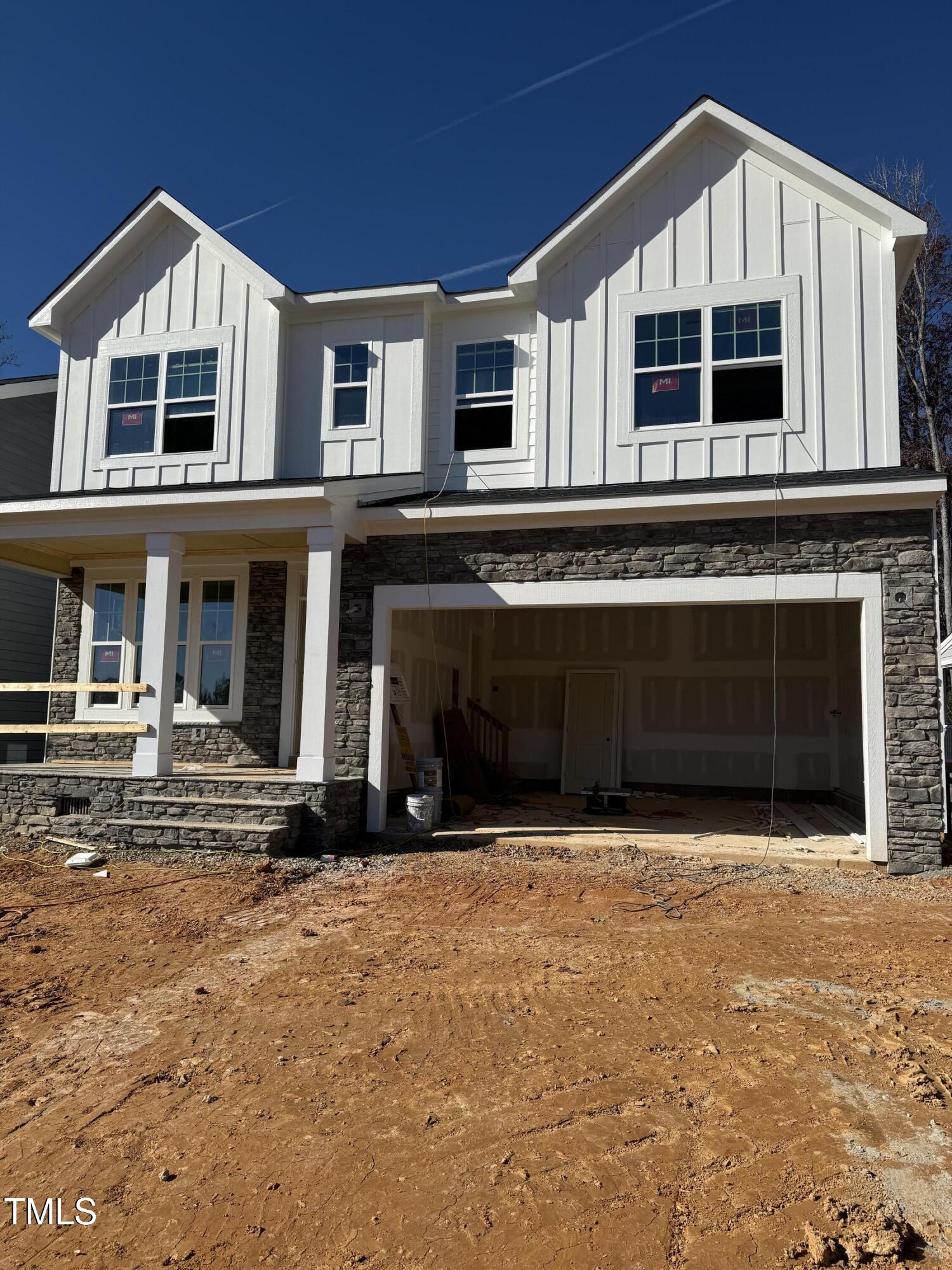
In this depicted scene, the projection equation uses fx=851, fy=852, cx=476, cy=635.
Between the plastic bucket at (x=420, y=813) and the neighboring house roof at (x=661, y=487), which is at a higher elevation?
the neighboring house roof at (x=661, y=487)

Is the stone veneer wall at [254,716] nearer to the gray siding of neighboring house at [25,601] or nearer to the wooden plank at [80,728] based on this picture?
the wooden plank at [80,728]

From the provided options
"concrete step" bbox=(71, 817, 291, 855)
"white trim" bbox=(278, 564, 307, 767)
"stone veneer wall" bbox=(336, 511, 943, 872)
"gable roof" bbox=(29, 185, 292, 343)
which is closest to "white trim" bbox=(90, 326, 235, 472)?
"gable roof" bbox=(29, 185, 292, 343)

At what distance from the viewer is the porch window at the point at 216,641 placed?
42.3ft

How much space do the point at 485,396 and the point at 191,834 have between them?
7.03m

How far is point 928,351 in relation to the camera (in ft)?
74.0

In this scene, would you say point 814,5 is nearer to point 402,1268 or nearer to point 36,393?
point 36,393

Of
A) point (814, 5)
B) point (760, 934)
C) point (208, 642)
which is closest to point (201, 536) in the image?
point (208, 642)

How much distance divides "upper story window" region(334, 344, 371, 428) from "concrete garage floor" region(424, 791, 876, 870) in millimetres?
5846

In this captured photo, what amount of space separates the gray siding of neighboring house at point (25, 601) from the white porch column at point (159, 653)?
16.5 feet

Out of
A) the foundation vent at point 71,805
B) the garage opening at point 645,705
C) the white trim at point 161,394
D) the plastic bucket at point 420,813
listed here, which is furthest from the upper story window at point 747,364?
the foundation vent at point 71,805

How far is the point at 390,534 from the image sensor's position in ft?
36.4

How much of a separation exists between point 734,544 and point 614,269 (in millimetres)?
4289

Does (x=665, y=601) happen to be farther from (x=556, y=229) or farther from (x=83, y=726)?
(x=83, y=726)

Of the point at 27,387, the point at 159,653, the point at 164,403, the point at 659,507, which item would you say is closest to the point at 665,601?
the point at 659,507
